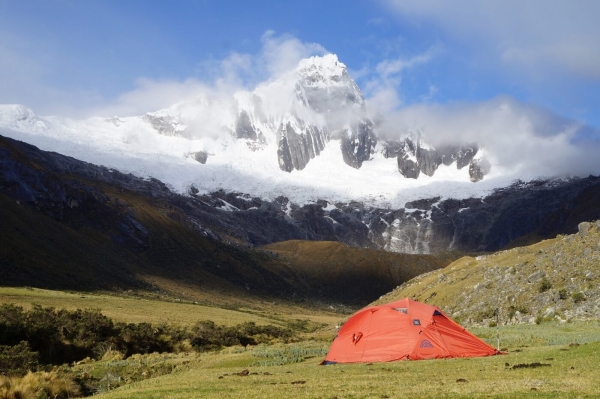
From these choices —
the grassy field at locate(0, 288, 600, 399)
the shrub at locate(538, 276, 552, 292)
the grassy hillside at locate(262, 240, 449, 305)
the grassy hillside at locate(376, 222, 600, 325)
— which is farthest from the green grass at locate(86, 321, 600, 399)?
the grassy hillside at locate(262, 240, 449, 305)

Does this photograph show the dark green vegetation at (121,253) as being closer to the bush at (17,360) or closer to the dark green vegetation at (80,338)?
the dark green vegetation at (80,338)

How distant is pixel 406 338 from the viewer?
1033 inches

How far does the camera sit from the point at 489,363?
21.8 meters

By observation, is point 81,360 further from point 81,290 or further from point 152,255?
point 152,255

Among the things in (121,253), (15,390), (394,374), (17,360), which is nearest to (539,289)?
(394,374)

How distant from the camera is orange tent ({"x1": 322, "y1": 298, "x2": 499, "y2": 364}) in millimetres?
25734

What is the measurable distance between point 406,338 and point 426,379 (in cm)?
775

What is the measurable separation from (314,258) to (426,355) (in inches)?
6543

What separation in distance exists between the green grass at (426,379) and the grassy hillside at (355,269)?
137m

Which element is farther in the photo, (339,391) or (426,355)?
(426,355)

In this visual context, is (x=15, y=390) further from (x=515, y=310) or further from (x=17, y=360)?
(x=515, y=310)

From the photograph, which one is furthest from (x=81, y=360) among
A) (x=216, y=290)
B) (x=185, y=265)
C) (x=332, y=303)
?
(x=332, y=303)

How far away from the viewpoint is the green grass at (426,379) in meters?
14.9

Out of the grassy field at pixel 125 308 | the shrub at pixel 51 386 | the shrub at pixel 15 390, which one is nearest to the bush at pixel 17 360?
the shrub at pixel 51 386
